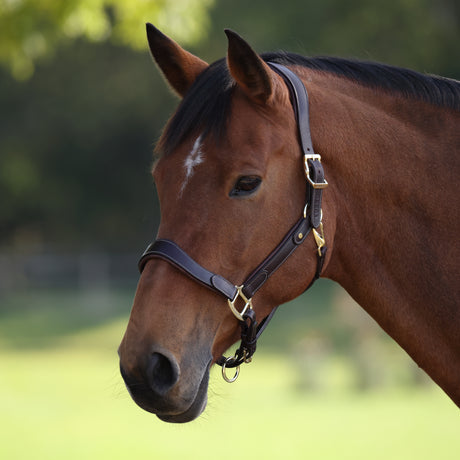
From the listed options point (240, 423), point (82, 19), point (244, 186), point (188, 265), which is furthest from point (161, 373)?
point (240, 423)

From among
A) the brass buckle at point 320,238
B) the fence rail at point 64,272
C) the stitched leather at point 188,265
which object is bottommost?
the fence rail at point 64,272

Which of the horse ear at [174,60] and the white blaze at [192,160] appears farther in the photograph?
the horse ear at [174,60]

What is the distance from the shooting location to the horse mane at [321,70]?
8.61ft

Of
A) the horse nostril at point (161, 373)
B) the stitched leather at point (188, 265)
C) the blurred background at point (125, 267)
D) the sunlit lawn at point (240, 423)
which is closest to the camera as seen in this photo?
the horse nostril at point (161, 373)

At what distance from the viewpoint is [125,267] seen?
99.1ft

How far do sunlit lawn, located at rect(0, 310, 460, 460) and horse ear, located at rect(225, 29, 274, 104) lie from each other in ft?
13.1

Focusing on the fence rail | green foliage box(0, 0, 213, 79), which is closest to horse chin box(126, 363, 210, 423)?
green foliage box(0, 0, 213, 79)

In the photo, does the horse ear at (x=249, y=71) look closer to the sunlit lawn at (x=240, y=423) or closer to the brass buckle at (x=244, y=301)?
the brass buckle at (x=244, y=301)

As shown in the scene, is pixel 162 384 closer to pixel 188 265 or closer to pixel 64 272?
pixel 188 265

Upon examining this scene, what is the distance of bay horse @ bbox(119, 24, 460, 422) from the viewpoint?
8.04 ft

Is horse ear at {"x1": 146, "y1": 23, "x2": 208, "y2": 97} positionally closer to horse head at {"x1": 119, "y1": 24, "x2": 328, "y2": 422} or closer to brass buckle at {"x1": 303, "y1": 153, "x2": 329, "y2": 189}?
horse head at {"x1": 119, "y1": 24, "x2": 328, "y2": 422}

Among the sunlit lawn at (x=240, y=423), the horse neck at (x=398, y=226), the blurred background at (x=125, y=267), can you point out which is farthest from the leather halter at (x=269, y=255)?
the sunlit lawn at (x=240, y=423)

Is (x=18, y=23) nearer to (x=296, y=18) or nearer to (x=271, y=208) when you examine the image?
(x=271, y=208)

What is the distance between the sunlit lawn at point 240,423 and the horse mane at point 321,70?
3.84 meters
